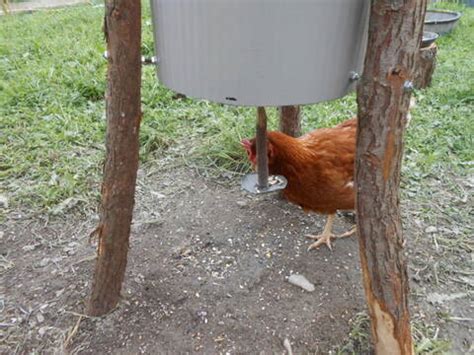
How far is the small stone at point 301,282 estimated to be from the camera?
5.50 feet

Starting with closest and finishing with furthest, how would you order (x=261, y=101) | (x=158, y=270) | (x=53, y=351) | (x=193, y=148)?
(x=261, y=101), (x=53, y=351), (x=158, y=270), (x=193, y=148)

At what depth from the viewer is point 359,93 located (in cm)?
108

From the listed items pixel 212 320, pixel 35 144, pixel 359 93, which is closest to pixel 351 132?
pixel 359 93

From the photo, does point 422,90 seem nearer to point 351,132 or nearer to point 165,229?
point 351,132

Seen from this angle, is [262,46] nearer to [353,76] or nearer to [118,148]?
[353,76]

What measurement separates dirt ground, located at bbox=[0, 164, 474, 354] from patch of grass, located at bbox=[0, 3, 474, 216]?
1.11 ft

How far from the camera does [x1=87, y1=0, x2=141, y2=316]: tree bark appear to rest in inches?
48.9

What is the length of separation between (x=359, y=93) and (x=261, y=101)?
291 mm

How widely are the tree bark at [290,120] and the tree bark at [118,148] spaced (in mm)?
925

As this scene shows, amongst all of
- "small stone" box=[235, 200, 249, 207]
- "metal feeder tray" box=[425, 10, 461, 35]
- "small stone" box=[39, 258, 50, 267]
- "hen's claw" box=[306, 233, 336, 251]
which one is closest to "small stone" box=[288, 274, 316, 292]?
"hen's claw" box=[306, 233, 336, 251]

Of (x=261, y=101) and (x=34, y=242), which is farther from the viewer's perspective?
(x=34, y=242)

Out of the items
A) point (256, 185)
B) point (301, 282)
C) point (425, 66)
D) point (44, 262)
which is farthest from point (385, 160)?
point (425, 66)

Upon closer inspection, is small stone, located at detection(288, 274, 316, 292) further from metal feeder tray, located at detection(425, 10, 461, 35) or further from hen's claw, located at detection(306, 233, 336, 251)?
metal feeder tray, located at detection(425, 10, 461, 35)

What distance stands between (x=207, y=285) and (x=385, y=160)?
2.89 feet
